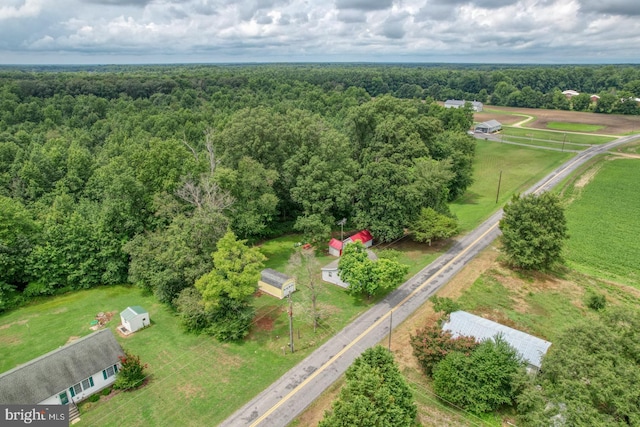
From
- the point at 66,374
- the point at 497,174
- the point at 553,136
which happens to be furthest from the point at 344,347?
the point at 553,136

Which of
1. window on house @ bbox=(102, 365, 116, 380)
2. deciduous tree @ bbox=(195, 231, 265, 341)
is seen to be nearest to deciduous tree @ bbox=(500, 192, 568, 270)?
deciduous tree @ bbox=(195, 231, 265, 341)

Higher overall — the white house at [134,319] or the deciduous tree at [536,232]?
the deciduous tree at [536,232]

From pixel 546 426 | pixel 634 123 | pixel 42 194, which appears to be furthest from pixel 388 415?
pixel 634 123

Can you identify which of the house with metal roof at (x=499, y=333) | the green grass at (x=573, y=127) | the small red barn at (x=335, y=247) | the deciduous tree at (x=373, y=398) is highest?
the green grass at (x=573, y=127)

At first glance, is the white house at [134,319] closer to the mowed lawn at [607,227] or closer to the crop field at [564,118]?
the mowed lawn at [607,227]

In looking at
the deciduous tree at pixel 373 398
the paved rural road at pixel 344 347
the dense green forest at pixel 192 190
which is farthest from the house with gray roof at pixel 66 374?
the deciduous tree at pixel 373 398

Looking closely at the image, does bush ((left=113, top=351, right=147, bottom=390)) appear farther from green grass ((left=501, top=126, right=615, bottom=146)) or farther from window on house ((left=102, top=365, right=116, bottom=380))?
green grass ((left=501, top=126, right=615, bottom=146))

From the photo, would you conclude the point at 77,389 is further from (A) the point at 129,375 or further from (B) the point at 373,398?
(B) the point at 373,398
